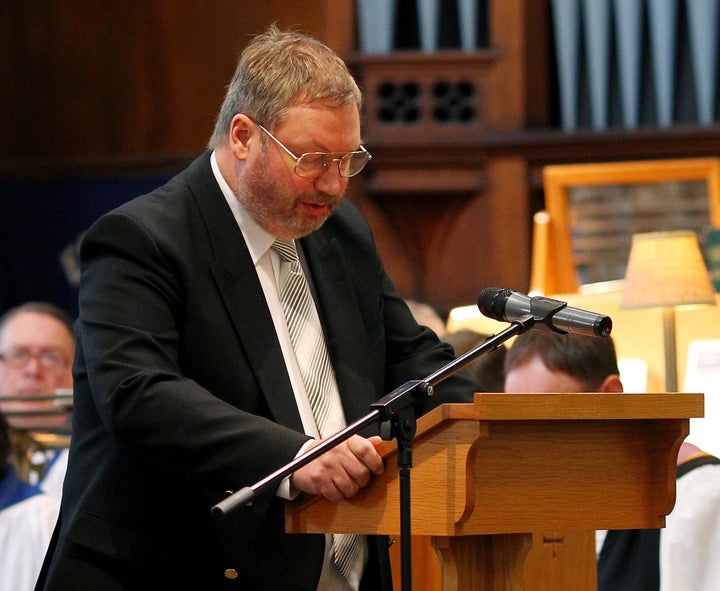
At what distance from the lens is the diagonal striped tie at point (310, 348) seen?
2.95 meters

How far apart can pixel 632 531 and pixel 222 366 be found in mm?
1464

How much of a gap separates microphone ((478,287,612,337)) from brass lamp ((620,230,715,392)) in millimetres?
2256

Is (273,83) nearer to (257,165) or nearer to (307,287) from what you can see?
(257,165)

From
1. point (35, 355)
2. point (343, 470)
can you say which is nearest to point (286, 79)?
point (343, 470)

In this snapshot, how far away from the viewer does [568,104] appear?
7426 mm

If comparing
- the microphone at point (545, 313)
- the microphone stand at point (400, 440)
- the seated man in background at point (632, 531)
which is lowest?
the seated man in background at point (632, 531)

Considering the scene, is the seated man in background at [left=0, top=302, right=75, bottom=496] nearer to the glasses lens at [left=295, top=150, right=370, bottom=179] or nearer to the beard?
the beard

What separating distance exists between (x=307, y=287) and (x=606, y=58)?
4712 mm

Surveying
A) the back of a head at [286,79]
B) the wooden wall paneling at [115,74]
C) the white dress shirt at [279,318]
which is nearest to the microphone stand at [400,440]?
the white dress shirt at [279,318]

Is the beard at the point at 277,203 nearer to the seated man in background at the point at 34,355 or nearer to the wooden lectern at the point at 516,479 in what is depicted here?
the wooden lectern at the point at 516,479

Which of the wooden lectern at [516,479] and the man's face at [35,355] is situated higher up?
the wooden lectern at [516,479]

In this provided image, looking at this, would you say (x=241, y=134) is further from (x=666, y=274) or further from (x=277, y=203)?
(x=666, y=274)

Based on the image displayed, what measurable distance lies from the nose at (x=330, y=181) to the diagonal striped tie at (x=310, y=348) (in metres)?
0.19

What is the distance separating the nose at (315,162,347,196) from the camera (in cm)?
295
